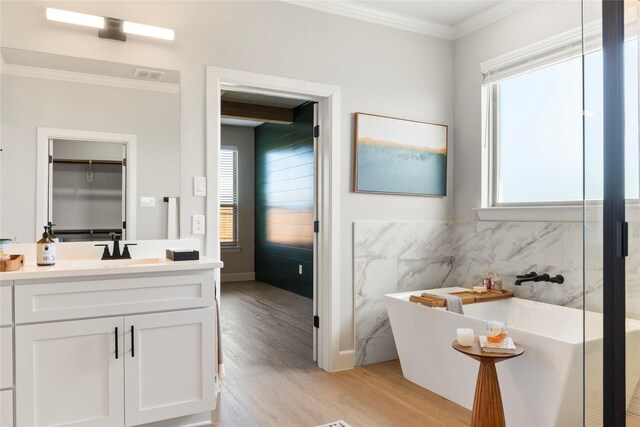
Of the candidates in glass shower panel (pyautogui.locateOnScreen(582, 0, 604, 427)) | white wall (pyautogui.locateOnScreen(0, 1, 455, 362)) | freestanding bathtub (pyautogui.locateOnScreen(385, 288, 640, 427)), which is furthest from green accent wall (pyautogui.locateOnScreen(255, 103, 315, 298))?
glass shower panel (pyautogui.locateOnScreen(582, 0, 604, 427))

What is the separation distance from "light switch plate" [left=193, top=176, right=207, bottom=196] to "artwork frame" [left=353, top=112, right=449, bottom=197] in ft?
3.83

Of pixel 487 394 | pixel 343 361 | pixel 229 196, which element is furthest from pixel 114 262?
pixel 229 196

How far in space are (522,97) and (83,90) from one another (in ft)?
10.1

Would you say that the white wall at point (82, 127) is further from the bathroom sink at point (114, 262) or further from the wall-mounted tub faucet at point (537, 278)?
the wall-mounted tub faucet at point (537, 278)

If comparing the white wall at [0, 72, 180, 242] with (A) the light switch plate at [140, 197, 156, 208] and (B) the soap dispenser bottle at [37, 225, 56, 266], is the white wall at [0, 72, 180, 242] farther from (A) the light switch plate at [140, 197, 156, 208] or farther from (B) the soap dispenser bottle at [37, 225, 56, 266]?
(B) the soap dispenser bottle at [37, 225, 56, 266]

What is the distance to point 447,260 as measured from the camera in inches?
155

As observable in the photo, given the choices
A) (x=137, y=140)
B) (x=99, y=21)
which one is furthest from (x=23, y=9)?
(x=137, y=140)

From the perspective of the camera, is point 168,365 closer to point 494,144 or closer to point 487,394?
point 487,394

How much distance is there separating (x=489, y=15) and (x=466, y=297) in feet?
7.40

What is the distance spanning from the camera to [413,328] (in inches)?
119

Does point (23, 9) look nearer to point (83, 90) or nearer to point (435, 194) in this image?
point (83, 90)

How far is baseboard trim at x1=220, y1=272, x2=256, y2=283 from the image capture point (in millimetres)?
7543

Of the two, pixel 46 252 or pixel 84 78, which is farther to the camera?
pixel 84 78

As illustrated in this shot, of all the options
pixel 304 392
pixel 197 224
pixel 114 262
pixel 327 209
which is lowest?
pixel 304 392
